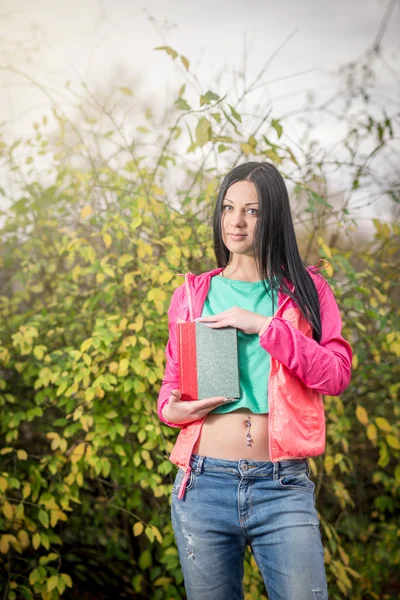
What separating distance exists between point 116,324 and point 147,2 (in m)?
1.47

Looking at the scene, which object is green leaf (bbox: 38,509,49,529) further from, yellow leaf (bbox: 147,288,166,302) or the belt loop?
the belt loop

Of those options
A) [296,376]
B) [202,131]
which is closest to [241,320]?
[296,376]

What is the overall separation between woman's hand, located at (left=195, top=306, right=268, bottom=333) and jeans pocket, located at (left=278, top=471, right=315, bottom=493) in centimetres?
33

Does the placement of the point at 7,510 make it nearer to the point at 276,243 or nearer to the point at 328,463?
the point at 328,463

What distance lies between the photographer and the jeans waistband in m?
1.29

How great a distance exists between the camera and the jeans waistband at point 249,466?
1.29 metres

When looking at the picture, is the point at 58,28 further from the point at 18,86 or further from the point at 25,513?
the point at 25,513

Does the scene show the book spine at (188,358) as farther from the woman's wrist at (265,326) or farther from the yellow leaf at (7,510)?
the yellow leaf at (7,510)

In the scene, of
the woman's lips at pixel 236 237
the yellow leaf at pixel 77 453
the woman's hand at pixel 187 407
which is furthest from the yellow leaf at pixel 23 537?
the woman's lips at pixel 236 237

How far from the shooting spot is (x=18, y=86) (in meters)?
2.54

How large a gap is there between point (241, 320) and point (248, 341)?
11cm

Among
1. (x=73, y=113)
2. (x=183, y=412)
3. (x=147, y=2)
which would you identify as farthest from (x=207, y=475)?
(x=147, y=2)

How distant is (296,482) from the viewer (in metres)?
1.31

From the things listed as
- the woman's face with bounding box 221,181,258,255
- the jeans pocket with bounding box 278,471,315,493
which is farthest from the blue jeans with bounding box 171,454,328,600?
Result: the woman's face with bounding box 221,181,258,255
